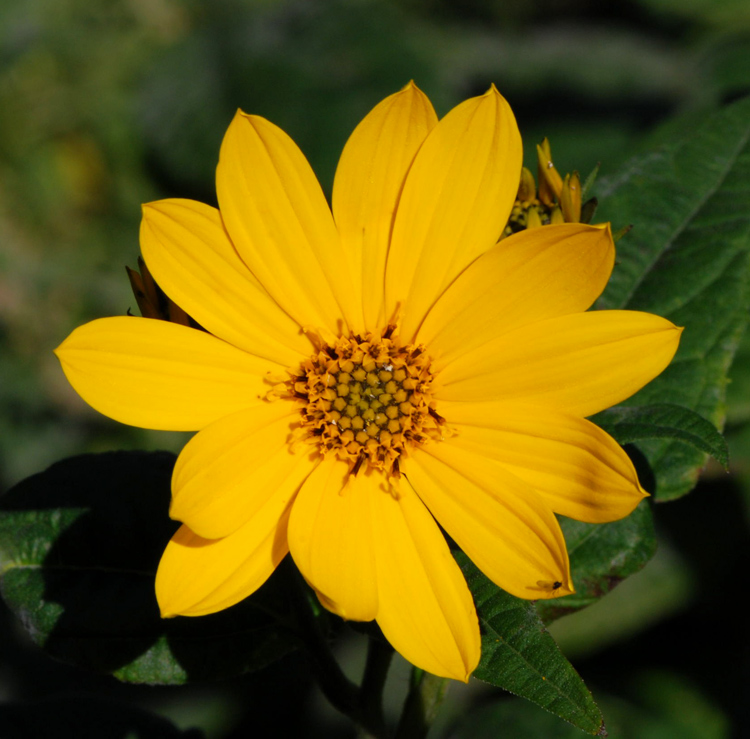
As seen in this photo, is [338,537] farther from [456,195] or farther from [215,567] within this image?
[456,195]

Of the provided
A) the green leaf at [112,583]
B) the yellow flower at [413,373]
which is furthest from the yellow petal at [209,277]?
the green leaf at [112,583]

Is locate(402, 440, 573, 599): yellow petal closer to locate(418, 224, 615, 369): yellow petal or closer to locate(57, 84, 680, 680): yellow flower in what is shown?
locate(57, 84, 680, 680): yellow flower

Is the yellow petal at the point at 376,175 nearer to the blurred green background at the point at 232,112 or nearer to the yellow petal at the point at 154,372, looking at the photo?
the yellow petal at the point at 154,372

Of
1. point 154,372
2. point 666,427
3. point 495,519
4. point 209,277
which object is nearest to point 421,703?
point 495,519

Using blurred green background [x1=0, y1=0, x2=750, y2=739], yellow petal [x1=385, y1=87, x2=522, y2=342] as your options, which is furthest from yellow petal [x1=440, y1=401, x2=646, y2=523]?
blurred green background [x1=0, y1=0, x2=750, y2=739]

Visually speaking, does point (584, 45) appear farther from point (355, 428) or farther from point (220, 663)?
point (220, 663)

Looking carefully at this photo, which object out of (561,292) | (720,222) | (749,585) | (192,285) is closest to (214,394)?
(192,285)
